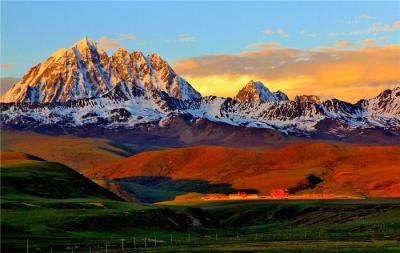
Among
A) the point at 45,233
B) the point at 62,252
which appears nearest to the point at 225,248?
the point at 62,252

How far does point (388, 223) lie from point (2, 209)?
86.4m

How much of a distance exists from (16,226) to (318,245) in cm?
6265

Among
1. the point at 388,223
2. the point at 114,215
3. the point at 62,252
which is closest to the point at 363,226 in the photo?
the point at 388,223

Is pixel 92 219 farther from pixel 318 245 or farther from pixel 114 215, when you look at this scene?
pixel 318 245

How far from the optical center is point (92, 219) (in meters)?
188

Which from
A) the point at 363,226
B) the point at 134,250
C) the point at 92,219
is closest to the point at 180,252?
the point at 134,250

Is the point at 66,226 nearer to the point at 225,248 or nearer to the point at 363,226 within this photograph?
the point at 225,248

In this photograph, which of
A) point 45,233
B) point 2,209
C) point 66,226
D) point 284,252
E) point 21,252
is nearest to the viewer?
point 284,252

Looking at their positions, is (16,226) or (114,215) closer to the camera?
(16,226)

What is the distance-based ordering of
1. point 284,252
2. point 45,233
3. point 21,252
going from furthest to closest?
point 45,233 < point 21,252 < point 284,252

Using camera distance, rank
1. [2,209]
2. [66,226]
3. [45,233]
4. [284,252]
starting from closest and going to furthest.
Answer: [284,252]
[45,233]
[66,226]
[2,209]

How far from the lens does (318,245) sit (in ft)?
449

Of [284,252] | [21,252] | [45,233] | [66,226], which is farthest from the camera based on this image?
[66,226]

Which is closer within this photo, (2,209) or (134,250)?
(134,250)
